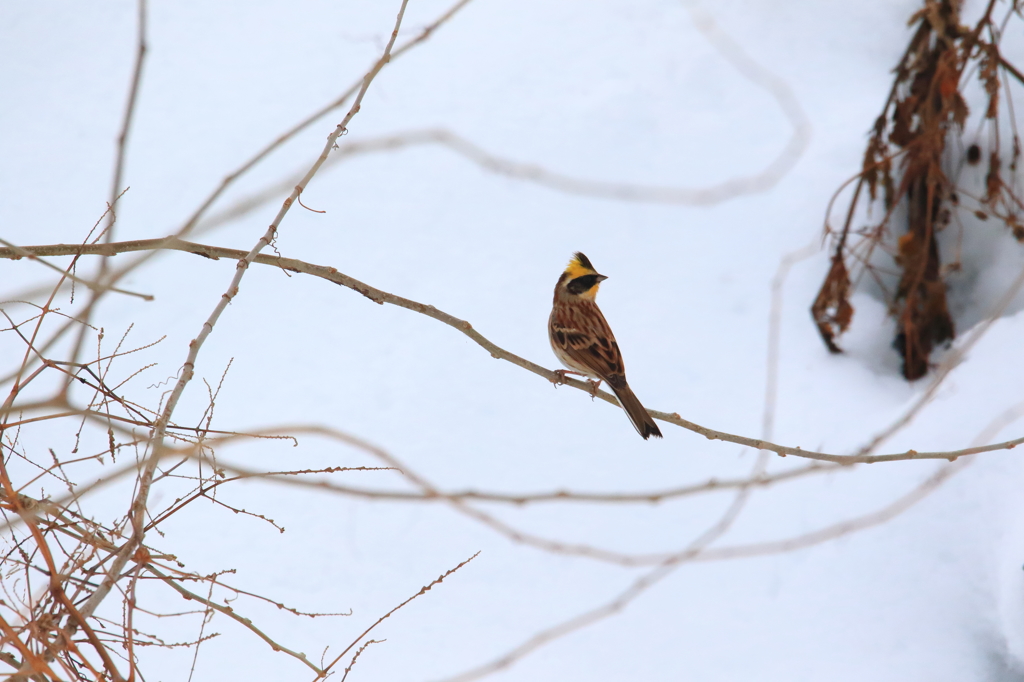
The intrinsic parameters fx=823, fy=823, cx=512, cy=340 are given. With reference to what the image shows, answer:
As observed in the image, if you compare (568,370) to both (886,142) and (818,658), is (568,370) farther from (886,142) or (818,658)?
(886,142)

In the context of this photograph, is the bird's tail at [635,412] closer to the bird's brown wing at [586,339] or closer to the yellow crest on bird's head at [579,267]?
the bird's brown wing at [586,339]

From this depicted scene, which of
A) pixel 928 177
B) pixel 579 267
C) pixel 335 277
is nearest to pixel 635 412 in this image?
pixel 579 267

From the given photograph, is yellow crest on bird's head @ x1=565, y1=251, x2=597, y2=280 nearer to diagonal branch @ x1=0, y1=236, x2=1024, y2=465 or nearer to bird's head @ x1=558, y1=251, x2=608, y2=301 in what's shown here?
bird's head @ x1=558, y1=251, x2=608, y2=301

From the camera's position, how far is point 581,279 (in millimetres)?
3949

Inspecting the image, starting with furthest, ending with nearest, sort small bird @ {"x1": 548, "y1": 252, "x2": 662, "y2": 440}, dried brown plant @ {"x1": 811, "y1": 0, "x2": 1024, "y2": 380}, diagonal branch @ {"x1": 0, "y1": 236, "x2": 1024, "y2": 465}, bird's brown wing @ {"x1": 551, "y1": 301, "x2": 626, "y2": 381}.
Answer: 1. dried brown plant @ {"x1": 811, "y1": 0, "x2": 1024, "y2": 380}
2. bird's brown wing @ {"x1": 551, "y1": 301, "x2": 626, "y2": 381}
3. small bird @ {"x1": 548, "y1": 252, "x2": 662, "y2": 440}
4. diagonal branch @ {"x1": 0, "y1": 236, "x2": 1024, "y2": 465}

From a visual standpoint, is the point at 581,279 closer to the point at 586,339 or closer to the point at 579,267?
the point at 579,267

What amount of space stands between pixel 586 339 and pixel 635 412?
22.0 inches

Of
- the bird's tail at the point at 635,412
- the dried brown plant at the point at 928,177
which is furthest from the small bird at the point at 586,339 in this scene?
the dried brown plant at the point at 928,177

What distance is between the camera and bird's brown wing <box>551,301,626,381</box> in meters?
3.58

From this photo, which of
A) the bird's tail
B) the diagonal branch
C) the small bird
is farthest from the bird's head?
the diagonal branch

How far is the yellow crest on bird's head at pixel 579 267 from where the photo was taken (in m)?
4.00

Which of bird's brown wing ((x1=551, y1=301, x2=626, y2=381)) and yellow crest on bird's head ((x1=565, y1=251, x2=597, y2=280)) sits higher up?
yellow crest on bird's head ((x1=565, y1=251, x2=597, y2=280))

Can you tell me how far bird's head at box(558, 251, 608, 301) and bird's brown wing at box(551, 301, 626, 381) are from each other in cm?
8

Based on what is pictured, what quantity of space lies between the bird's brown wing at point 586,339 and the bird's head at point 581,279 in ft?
0.26
